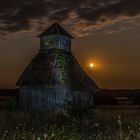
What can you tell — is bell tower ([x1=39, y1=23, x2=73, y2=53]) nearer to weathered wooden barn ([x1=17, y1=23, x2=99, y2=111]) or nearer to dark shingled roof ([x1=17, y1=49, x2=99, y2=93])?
weathered wooden barn ([x1=17, y1=23, x2=99, y2=111])

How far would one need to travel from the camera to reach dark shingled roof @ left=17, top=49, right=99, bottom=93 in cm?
3716

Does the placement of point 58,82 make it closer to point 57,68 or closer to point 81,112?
point 57,68

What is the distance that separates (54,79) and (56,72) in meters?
0.87

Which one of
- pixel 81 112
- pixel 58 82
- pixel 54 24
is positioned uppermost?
pixel 54 24

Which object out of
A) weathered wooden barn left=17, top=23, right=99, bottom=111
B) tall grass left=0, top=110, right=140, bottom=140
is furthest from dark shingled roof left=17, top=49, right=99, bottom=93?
tall grass left=0, top=110, right=140, bottom=140

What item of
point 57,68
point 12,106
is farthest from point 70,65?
point 12,106

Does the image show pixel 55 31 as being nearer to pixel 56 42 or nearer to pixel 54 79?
pixel 56 42

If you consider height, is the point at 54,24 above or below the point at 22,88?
above

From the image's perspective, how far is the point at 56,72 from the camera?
37.4 m

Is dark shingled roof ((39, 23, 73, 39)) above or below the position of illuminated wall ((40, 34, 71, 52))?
above

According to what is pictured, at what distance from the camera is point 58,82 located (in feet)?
120

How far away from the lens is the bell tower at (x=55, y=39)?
1599 inches

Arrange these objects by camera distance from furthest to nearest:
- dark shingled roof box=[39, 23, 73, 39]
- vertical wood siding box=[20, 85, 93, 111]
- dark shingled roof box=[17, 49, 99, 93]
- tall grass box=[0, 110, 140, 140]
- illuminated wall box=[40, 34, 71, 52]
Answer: dark shingled roof box=[39, 23, 73, 39]
illuminated wall box=[40, 34, 71, 52]
dark shingled roof box=[17, 49, 99, 93]
vertical wood siding box=[20, 85, 93, 111]
tall grass box=[0, 110, 140, 140]

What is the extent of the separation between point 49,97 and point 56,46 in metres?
6.18
